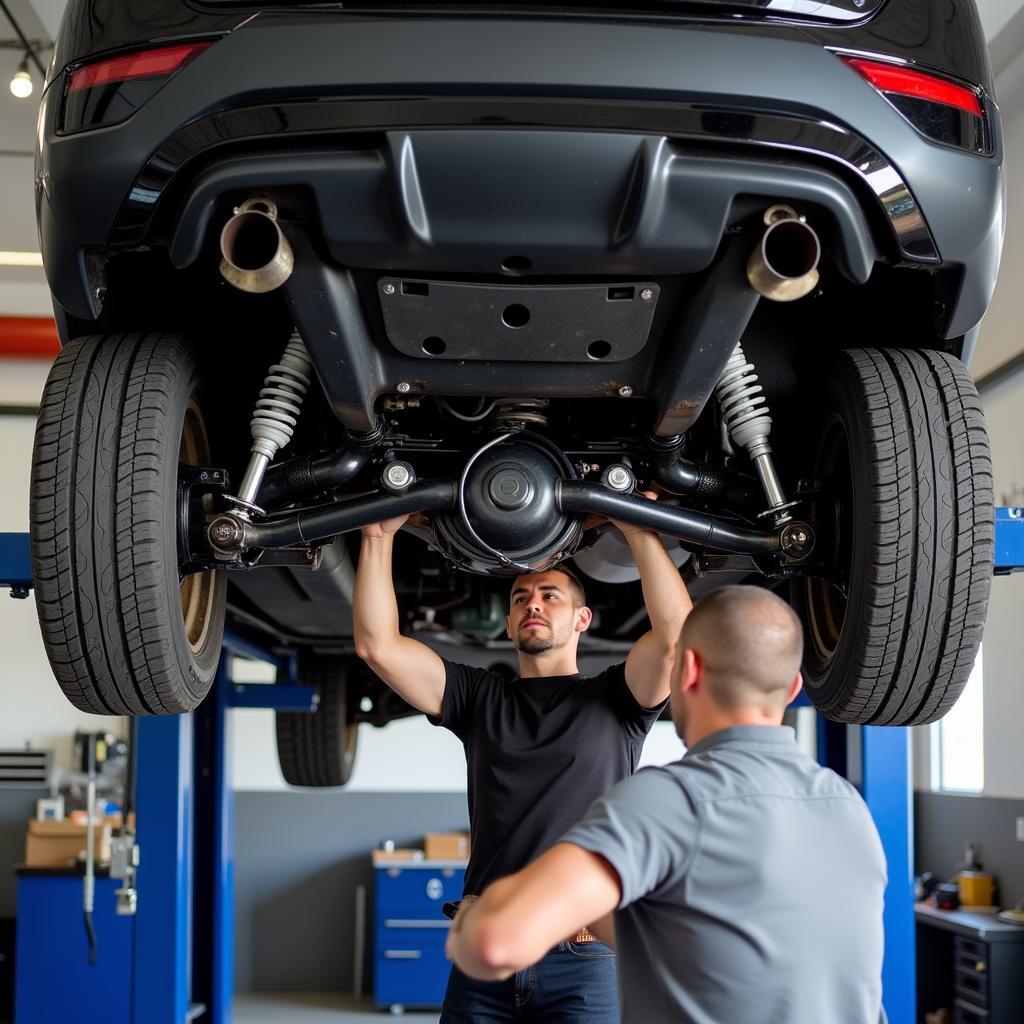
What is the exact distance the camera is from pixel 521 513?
6.05ft

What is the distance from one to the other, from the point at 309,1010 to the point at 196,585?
28.1 feet

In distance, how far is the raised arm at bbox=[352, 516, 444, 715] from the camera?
2207mm

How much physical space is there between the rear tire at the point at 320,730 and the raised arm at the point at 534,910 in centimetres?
383

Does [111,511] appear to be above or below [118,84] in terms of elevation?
below

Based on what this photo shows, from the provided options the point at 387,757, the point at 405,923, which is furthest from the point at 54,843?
the point at 387,757

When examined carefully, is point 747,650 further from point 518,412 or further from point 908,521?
point 518,412

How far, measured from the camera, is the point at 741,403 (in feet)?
6.27


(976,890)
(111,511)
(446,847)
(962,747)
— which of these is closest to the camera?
(111,511)

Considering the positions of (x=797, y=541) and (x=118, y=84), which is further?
(x=797, y=541)

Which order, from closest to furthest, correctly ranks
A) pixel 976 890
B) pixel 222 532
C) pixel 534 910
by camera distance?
pixel 534 910, pixel 222 532, pixel 976 890

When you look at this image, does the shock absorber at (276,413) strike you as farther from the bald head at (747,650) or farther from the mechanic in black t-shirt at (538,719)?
the bald head at (747,650)

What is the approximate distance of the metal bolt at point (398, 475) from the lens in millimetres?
1913

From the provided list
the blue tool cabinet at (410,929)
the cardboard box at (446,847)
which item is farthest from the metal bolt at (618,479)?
the cardboard box at (446,847)

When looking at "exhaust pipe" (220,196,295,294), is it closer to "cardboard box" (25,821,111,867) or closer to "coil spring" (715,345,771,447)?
"coil spring" (715,345,771,447)
